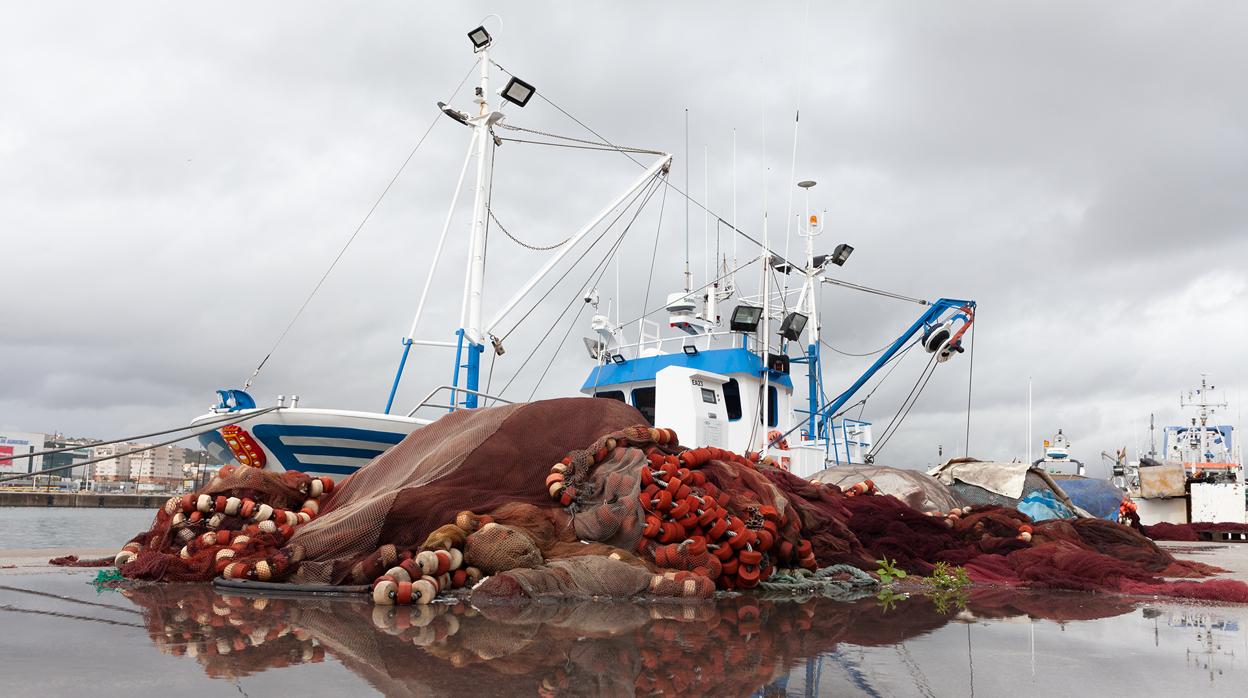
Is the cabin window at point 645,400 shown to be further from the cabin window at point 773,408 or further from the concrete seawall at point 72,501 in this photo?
the concrete seawall at point 72,501

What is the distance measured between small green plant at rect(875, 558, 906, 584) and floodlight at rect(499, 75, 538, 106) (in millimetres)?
9995

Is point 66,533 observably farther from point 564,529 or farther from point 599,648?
point 599,648

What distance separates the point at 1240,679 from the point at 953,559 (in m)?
3.51

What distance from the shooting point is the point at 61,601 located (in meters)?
4.03

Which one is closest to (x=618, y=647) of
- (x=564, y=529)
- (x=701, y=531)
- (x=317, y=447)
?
(x=701, y=531)

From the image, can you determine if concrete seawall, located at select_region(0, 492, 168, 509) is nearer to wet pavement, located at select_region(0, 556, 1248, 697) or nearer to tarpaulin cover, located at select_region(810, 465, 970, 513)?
tarpaulin cover, located at select_region(810, 465, 970, 513)

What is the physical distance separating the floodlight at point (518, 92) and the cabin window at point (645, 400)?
5525mm

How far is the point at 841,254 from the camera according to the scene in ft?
65.0

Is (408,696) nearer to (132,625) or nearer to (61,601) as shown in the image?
(132,625)

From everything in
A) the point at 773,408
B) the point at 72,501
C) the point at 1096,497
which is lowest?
the point at 72,501

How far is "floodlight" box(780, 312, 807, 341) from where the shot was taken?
1569 cm

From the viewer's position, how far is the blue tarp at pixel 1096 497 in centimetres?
1644

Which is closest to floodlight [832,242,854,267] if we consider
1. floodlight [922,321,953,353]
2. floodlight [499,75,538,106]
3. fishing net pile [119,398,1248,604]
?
floodlight [922,321,953,353]

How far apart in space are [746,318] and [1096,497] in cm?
799
